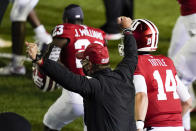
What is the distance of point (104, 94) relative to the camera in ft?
14.7

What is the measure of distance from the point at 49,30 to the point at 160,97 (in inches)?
259

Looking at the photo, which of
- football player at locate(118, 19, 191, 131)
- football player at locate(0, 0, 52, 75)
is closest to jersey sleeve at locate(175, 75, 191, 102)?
football player at locate(118, 19, 191, 131)

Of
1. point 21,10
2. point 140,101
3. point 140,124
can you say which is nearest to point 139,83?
point 140,101

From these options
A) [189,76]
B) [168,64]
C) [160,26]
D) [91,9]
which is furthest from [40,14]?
[168,64]

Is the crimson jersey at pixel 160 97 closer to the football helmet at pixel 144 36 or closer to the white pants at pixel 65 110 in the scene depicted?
the football helmet at pixel 144 36

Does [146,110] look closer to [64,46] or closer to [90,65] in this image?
[90,65]

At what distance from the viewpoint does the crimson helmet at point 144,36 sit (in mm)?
5371

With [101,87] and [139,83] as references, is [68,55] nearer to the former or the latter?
[139,83]

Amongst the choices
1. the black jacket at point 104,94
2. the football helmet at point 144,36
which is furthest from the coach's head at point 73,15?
the black jacket at point 104,94

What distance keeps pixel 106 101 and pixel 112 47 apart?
617 cm

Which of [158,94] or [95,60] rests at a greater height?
[95,60]

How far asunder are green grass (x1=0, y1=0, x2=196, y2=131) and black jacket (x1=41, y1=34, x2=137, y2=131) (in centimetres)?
242

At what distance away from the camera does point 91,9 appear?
13320mm

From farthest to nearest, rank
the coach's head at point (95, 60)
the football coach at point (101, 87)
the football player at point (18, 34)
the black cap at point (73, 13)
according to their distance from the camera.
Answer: the football player at point (18, 34) < the black cap at point (73, 13) < the coach's head at point (95, 60) < the football coach at point (101, 87)
